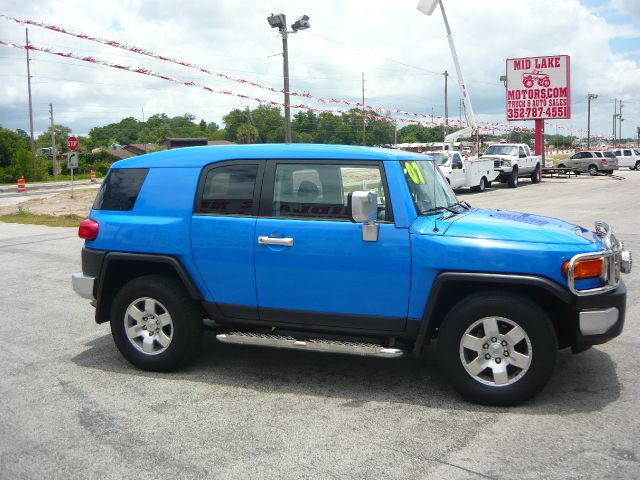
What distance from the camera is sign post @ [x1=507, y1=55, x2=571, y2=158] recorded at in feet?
134

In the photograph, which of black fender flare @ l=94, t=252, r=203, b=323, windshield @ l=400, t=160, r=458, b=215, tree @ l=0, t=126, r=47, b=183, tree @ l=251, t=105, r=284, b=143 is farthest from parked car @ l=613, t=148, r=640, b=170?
black fender flare @ l=94, t=252, r=203, b=323

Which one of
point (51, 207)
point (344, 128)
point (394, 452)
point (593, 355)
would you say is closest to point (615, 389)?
point (593, 355)

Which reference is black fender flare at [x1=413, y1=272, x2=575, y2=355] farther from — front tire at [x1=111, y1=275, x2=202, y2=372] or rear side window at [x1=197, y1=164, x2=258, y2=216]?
front tire at [x1=111, y1=275, x2=202, y2=372]

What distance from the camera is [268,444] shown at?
3.88m

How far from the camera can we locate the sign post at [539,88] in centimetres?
4075

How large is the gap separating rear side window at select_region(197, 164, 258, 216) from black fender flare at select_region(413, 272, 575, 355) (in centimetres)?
156

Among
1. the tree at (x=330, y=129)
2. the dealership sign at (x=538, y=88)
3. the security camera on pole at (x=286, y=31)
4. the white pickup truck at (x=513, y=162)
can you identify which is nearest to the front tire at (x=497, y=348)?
the security camera on pole at (x=286, y=31)

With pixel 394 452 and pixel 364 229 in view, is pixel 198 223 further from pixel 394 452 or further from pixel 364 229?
pixel 394 452

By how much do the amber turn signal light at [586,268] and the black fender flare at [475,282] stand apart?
0.40 ft

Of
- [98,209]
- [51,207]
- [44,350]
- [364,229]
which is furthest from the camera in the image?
[51,207]

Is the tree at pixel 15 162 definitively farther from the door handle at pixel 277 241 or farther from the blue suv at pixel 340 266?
the door handle at pixel 277 241

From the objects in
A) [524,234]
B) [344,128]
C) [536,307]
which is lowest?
[536,307]

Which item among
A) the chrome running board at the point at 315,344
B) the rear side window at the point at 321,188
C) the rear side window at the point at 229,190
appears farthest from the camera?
the rear side window at the point at 229,190

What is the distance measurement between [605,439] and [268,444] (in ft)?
6.64
